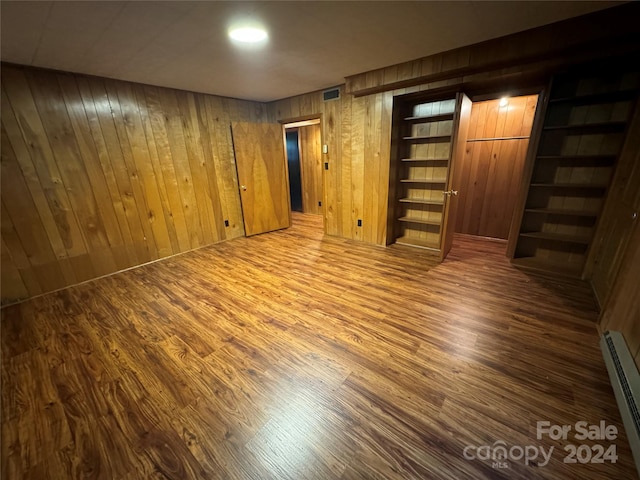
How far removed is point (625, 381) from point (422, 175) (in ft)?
9.24

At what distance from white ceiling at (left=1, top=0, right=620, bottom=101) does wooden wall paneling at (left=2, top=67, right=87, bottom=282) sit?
30cm

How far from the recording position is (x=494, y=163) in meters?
3.83

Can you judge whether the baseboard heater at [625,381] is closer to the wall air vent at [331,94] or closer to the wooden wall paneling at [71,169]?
the wall air vent at [331,94]

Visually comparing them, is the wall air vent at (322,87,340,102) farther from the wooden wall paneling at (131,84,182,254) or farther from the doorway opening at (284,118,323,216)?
the wooden wall paneling at (131,84,182,254)

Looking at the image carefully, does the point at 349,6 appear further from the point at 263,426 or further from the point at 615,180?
the point at 615,180

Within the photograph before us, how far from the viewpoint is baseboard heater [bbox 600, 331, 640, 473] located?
3.73 ft

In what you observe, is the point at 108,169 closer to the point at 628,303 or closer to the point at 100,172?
the point at 100,172

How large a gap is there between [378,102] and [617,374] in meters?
3.34

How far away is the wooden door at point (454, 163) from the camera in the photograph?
267 cm

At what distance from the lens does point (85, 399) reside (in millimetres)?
1460

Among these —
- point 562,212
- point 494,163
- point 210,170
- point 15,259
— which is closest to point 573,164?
point 562,212

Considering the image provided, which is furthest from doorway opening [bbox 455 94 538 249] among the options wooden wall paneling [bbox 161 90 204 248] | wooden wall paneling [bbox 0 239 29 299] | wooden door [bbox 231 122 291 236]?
wooden wall paneling [bbox 0 239 29 299]

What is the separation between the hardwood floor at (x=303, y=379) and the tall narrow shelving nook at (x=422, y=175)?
102 centimetres

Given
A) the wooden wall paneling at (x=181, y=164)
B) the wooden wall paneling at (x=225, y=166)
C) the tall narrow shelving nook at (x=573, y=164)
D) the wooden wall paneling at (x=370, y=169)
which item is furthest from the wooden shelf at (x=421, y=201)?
the wooden wall paneling at (x=181, y=164)
